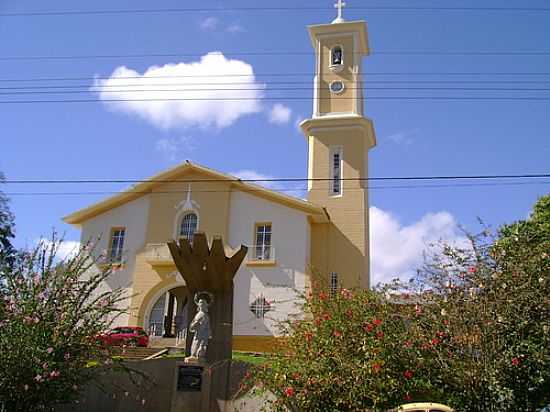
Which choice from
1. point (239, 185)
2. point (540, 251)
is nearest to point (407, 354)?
point (540, 251)

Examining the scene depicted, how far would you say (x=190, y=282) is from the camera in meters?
14.7

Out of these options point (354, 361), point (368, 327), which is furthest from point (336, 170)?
point (354, 361)

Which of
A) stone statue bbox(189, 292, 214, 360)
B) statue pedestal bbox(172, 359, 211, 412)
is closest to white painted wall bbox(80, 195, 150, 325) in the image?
stone statue bbox(189, 292, 214, 360)

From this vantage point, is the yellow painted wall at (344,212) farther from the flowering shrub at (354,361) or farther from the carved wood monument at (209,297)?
the flowering shrub at (354,361)

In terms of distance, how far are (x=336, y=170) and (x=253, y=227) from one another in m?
5.65

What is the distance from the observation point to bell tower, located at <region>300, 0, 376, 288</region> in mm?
28656

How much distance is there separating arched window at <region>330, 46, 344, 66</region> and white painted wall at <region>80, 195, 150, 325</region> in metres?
12.6

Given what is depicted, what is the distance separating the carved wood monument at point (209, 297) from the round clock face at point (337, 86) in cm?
1917

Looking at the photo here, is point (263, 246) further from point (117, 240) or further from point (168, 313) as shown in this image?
point (117, 240)

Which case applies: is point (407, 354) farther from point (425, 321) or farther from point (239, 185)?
point (239, 185)

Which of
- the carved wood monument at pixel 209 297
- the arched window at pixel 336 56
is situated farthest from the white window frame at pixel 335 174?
the carved wood monument at pixel 209 297

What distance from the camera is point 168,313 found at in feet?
91.1

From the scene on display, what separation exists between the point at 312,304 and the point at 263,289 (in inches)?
599

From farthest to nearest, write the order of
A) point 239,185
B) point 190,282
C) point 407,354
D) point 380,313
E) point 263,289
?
point 239,185
point 263,289
point 190,282
point 380,313
point 407,354
